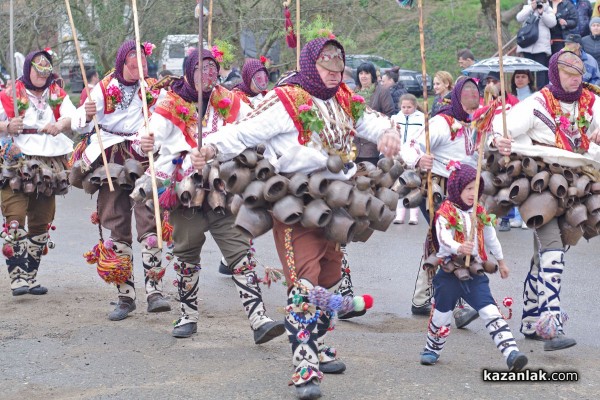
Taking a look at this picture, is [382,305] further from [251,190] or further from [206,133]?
[251,190]

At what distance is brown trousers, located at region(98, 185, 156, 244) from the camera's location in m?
7.94

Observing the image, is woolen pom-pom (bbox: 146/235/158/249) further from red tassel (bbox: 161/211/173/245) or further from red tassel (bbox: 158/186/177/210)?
red tassel (bbox: 158/186/177/210)

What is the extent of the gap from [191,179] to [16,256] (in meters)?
2.64

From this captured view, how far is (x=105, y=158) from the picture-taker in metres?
7.69

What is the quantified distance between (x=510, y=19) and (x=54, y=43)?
11.5 metres

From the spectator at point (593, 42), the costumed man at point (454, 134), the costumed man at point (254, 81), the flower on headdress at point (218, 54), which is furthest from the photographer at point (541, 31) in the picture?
the flower on headdress at point (218, 54)

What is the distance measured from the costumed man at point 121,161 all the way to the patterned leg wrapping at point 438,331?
2.48m

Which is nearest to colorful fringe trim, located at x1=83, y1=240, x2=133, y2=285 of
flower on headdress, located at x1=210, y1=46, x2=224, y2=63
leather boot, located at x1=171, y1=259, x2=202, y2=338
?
leather boot, located at x1=171, y1=259, x2=202, y2=338

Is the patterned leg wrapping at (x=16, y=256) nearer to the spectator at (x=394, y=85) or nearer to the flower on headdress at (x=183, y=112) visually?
the flower on headdress at (x=183, y=112)

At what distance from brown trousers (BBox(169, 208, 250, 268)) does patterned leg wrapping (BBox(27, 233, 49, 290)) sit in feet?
7.36

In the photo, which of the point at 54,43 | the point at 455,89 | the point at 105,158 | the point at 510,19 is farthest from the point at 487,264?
the point at 510,19

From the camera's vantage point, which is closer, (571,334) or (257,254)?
(571,334)

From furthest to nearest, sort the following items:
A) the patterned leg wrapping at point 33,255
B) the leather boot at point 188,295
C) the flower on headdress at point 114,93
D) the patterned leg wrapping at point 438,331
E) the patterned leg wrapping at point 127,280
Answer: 1. the patterned leg wrapping at point 33,255
2. the patterned leg wrapping at point 127,280
3. the flower on headdress at point 114,93
4. the leather boot at point 188,295
5. the patterned leg wrapping at point 438,331

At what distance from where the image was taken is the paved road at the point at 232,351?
5809mm
